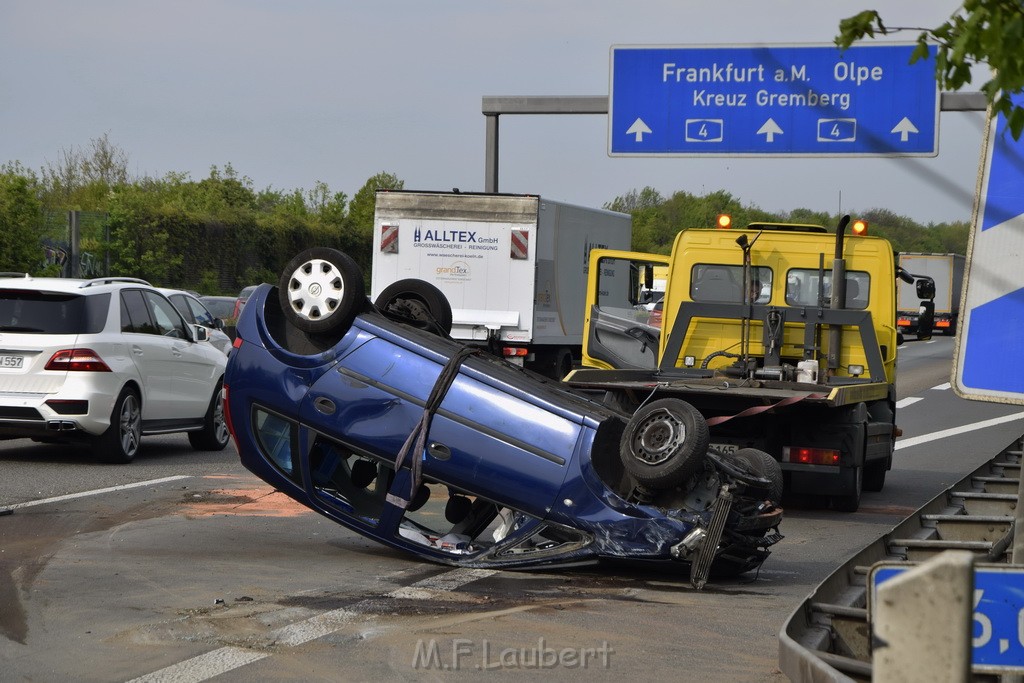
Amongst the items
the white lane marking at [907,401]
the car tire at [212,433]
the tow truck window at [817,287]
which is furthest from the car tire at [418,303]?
the white lane marking at [907,401]

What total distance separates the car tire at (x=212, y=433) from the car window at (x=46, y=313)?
83.5 inches

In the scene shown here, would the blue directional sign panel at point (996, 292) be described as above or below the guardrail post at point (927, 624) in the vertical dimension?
above

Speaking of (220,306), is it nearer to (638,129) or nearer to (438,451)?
(638,129)

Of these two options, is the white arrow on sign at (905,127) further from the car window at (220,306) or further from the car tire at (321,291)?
the car window at (220,306)

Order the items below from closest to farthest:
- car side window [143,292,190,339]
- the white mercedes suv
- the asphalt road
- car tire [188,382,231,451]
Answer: the asphalt road < the white mercedes suv < car side window [143,292,190,339] < car tire [188,382,231,451]

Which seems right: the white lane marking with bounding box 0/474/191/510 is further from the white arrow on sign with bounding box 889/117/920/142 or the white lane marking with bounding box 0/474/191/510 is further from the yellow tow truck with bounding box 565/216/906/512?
the white arrow on sign with bounding box 889/117/920/142

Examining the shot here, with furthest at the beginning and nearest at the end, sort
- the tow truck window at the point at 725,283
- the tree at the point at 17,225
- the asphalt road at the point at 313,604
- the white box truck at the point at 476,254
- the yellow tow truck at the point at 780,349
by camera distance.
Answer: the tree at the point at 17,225, the white box truck at the point at 476,254, the tow truck window at the point at 725,283, the yellow tow truck at the point at 780,349, the asphalt road at the point at 313,604

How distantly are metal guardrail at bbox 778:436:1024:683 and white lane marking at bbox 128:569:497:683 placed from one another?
2627 mm

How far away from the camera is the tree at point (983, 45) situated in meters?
3.04

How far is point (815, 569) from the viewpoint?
28.1 feet

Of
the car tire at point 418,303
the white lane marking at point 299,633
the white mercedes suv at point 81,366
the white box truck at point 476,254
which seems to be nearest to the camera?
the white lane marking at point 299,633

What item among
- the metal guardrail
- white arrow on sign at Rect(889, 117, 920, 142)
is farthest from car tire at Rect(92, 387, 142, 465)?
white arrow on sign at Rect(889, 117, 920, 142)

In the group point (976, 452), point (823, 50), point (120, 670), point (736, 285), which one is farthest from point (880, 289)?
point (120, 670)

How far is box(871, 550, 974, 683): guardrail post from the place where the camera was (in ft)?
6.96
